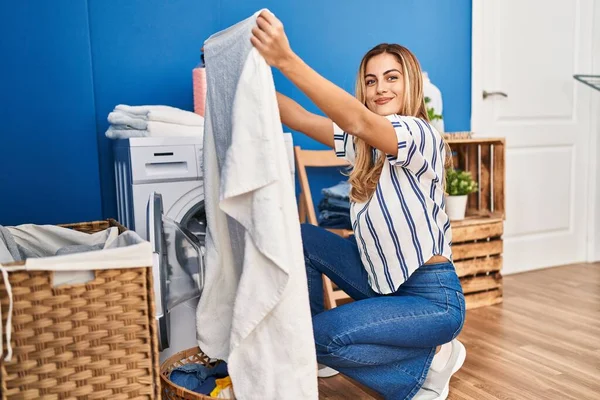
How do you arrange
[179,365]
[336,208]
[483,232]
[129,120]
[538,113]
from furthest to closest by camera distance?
[538,113]
[483,232]
[336,208]
[129,120]
[179,365]

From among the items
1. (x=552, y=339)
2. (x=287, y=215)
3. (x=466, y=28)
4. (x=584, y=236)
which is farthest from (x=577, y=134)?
(x=287, y=215)

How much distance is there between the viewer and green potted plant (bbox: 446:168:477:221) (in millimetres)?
2947

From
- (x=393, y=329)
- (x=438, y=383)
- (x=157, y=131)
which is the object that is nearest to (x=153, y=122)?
(x=157, y=131)

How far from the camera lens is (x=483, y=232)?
2943 mm

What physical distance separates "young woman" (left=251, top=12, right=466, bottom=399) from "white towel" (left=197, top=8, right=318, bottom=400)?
0.99 feet

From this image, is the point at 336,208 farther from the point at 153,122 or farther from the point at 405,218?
the point at 405,218

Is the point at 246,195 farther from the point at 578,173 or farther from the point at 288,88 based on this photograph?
the point at 578,173

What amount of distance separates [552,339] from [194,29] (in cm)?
196

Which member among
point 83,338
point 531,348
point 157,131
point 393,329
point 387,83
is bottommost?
point 531,348

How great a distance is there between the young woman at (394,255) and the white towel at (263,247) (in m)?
0.30

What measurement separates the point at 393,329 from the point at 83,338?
0.80 metres

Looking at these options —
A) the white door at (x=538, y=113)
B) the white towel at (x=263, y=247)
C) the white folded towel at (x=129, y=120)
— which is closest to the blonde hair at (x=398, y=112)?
the white towel at (x=263, y=247)

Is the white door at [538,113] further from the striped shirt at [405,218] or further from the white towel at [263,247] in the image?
the white towel at [263,247]

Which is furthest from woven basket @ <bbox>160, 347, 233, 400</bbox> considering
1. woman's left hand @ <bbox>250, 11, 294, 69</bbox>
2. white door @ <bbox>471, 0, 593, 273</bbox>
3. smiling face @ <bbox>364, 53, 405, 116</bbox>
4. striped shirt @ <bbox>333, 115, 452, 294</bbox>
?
white door @ <bbox>471, 0, 593, 273</bbox>
